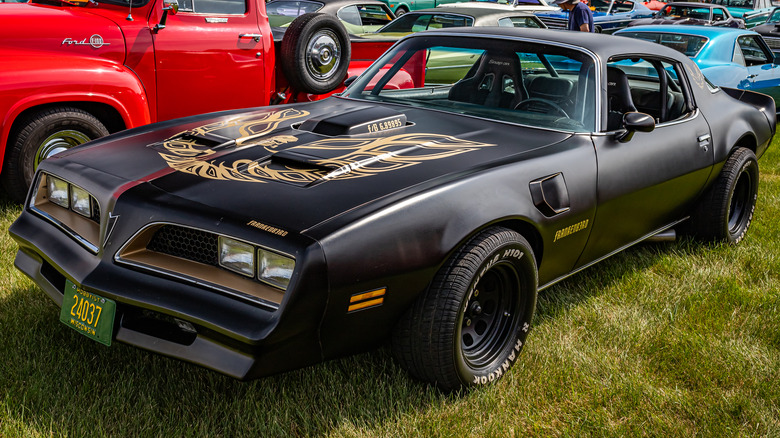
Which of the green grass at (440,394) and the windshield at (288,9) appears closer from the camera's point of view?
the green grass at (440,394)

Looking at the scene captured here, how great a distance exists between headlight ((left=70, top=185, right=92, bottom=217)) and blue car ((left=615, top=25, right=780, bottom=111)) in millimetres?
6845

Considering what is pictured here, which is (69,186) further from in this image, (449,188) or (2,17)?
(2,17)

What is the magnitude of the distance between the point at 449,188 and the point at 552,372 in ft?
3.20

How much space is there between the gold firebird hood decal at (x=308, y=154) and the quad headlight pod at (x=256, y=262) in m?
0.39

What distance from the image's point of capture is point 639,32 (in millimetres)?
9070

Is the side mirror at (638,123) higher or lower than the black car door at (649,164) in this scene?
higher

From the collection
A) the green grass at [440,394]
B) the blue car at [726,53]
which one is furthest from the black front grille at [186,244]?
the blue car at [726,53]

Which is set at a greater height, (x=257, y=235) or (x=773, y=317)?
(x=257, y=235)

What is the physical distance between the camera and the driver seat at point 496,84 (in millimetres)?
3779

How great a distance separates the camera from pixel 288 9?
29.0ft

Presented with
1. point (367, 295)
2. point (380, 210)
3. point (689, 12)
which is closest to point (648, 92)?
point (380, 210)

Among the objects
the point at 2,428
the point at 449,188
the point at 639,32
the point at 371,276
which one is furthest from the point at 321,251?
the point at 639,32

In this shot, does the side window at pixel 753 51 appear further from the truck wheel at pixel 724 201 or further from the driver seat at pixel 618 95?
the driver seat at pixel 618 95

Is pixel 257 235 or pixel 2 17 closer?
pixel 257 235
